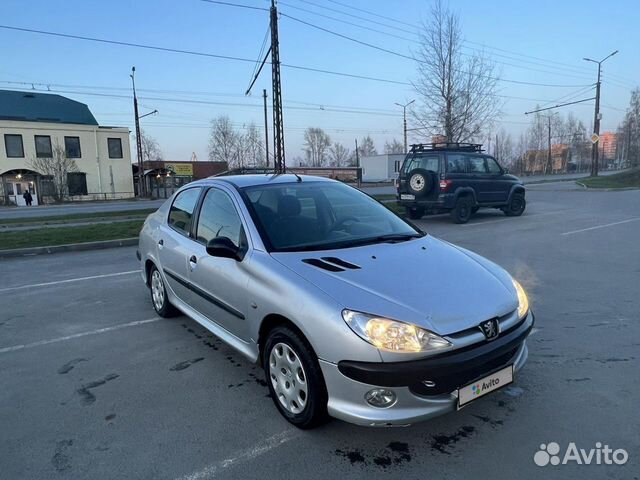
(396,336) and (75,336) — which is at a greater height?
(396,336)

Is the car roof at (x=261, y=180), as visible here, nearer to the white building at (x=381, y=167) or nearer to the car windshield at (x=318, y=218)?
the car windshield at (x=318, y=218)

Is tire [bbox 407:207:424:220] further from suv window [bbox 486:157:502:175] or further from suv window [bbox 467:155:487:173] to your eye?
suv window [bbox 486:157:502:175]

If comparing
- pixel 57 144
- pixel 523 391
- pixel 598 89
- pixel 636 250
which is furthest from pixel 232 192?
pixel 57 144

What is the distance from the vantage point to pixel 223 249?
3301 millimetres

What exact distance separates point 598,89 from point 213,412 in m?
39.4

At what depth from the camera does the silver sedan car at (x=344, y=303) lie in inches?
97.3

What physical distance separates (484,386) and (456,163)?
11395 millimetres

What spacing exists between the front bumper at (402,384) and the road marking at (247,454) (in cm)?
43

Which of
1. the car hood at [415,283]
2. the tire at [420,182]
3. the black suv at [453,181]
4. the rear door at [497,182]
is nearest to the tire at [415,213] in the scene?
the black suv at [453,181]

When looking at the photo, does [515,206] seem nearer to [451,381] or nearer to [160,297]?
[160,297]

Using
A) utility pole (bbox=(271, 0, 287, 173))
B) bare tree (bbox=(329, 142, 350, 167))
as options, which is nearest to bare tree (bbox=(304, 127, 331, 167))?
bare tree (bbox=(329, 142, 350, 167))

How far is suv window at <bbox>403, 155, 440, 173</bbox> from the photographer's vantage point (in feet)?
43.0

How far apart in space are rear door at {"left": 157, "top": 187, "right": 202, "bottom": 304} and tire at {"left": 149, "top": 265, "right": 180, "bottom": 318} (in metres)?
0.26

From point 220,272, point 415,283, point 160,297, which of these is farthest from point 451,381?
point 160,297
